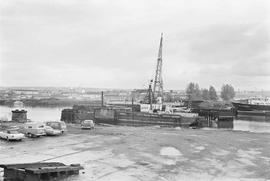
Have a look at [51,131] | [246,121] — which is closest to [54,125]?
[51,131]

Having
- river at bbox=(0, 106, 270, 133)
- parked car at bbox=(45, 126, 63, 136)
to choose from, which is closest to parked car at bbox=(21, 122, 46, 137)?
parked car at bbox=(45, 126, 63, 136)

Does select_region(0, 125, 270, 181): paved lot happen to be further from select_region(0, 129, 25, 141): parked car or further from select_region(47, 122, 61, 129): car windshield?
select_region(47, 122, 61, 129): car windshield

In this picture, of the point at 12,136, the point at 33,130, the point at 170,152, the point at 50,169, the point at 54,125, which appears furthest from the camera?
the point at 54,125

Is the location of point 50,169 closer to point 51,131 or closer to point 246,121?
point 51,131

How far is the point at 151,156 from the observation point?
21.8m

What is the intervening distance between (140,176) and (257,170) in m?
6.26

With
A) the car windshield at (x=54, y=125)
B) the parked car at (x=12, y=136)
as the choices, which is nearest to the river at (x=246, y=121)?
the car windshield at (x=54, y=125)

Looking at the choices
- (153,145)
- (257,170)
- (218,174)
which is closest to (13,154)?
(153,145)

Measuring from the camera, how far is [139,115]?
59.2 m

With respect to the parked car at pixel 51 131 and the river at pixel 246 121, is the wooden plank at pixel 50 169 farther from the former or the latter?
the river at pixel 246 121

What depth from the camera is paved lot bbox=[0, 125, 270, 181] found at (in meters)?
17.3

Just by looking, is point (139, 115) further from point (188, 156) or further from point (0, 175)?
point (0, 175)

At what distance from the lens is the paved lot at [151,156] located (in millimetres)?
17256

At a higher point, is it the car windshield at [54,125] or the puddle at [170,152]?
the car windshield at [54,125]
